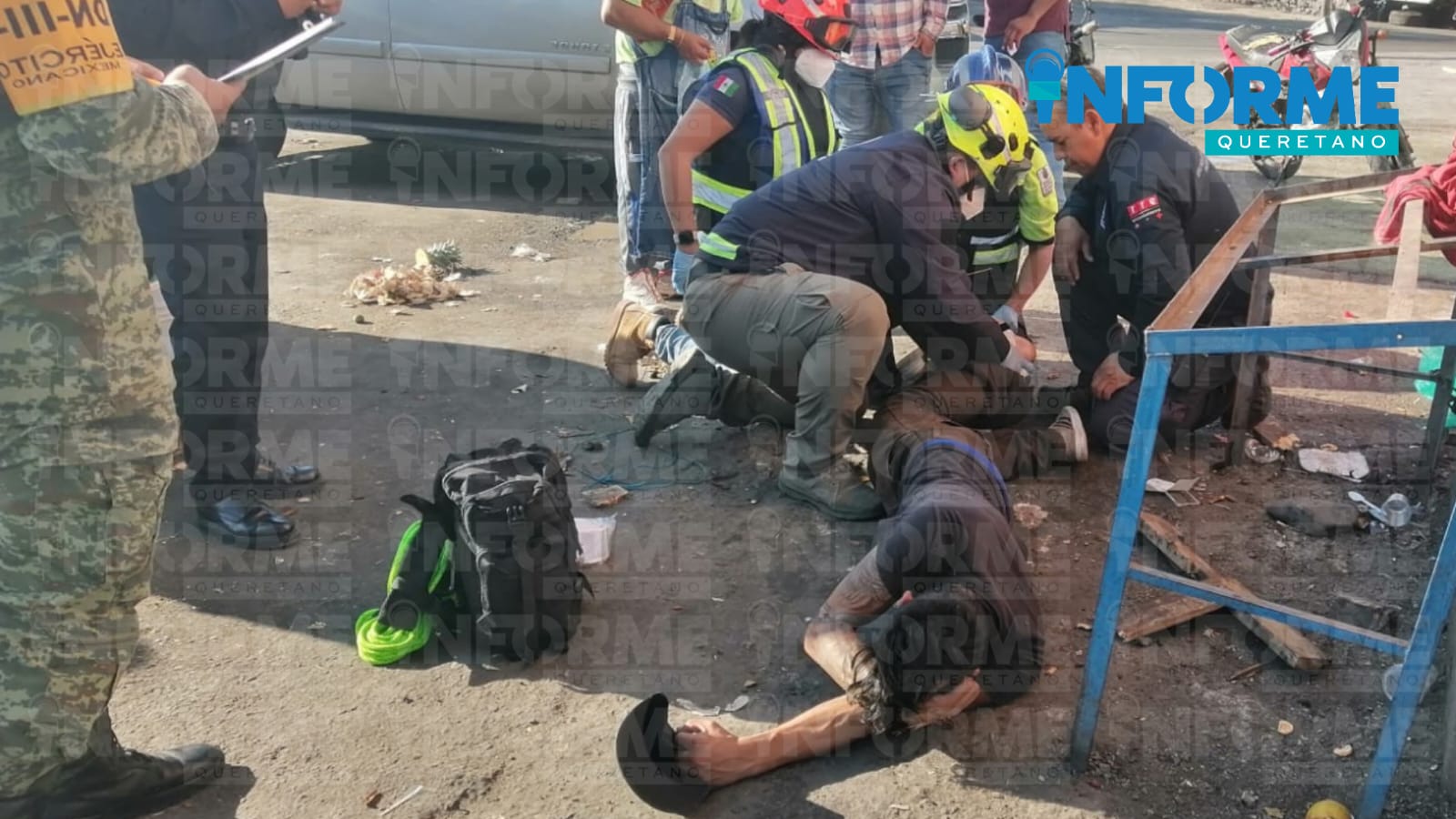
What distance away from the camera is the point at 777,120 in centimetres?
455

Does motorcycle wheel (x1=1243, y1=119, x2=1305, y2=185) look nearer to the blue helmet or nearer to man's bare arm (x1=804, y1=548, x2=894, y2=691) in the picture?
the blue helmet

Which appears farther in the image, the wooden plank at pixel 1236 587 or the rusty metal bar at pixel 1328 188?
the rusty metal bar at pixel 1328 188

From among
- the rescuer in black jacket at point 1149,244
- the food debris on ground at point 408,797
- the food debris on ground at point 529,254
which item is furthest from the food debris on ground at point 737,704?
the food debris on ground at point 529,254

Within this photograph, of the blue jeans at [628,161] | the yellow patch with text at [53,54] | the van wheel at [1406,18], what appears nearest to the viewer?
the yellow patch with text at [53,54]

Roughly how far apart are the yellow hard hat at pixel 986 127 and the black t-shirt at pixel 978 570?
3.92ft

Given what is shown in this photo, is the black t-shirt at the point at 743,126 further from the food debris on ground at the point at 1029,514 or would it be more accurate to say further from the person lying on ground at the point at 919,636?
the person lying on ground at the point at 919,636

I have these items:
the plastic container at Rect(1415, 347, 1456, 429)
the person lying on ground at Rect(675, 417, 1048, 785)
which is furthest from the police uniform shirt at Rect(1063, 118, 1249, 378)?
the person lying on ground at Rect(675, 417, 1048, 785)

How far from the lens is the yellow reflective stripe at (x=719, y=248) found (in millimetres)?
4227

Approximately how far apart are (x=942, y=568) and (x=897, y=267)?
52.9 inches

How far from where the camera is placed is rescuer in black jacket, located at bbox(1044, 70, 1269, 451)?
4199 millimetres

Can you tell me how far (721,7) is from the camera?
5.66m

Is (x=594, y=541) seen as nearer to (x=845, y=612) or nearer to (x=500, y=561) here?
(x=500, y=561)

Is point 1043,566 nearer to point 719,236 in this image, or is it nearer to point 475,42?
point 719,236

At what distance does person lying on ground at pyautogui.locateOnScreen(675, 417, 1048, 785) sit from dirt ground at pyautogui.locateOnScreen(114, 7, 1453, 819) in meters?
0.09
